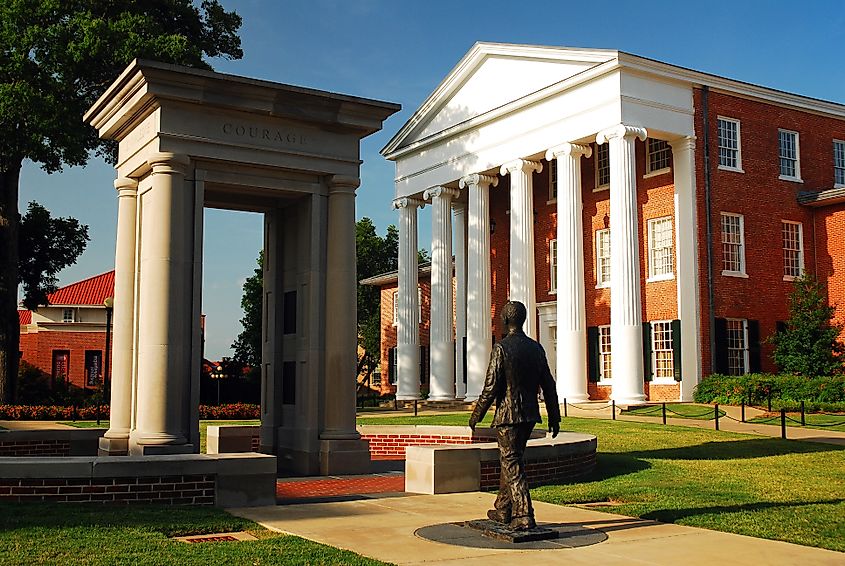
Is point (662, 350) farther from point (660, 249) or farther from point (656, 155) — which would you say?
point (656, 155)

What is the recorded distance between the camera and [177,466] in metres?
10.4

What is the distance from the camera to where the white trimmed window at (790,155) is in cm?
3650

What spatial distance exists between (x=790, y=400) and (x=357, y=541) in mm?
24344

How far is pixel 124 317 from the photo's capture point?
14.3 m

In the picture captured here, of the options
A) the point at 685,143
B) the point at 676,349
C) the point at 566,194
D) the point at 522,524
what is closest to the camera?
the point at 522,524

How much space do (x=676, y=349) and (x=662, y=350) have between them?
112 centimetres

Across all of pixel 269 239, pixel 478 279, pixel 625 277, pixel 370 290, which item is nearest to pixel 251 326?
pixel 370 290

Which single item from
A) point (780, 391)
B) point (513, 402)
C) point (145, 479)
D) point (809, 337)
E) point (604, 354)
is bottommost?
point (145, 479)

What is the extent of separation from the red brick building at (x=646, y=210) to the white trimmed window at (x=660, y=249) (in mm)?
58

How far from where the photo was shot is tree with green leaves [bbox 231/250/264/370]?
176 feet

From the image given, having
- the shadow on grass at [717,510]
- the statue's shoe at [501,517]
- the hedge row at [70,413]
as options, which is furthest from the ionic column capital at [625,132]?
the statue's shoe at [501,517]

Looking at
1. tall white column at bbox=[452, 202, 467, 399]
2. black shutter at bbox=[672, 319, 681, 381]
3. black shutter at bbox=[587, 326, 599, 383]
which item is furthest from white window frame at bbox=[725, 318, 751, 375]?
tall white column at bbox=[452, 202, 467, 399]

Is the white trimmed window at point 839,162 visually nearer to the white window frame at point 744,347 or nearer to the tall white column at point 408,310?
the white window frame at point 744,347

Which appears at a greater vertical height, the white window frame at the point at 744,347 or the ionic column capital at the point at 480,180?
the ionic column capital at the point at 480,180
